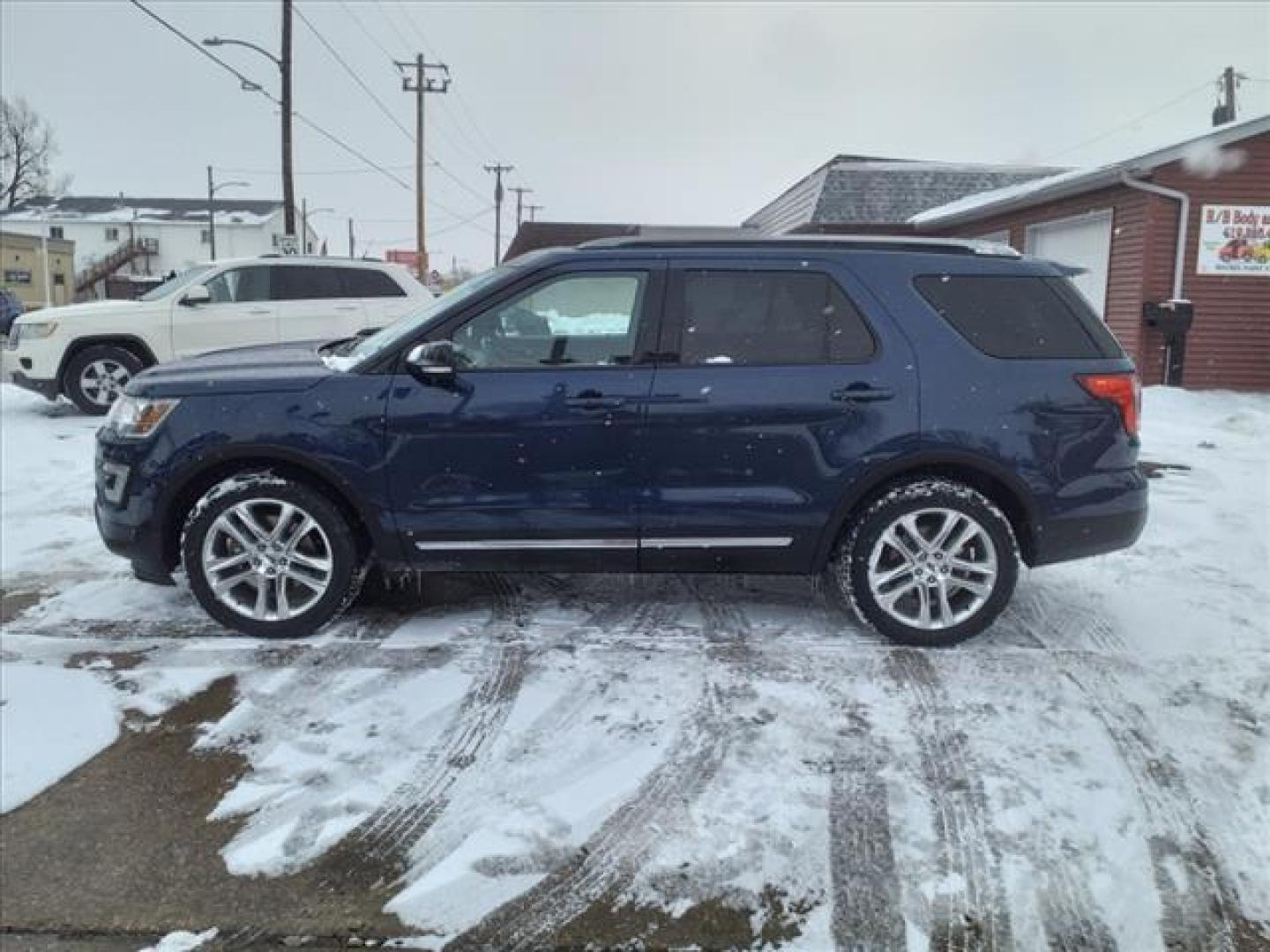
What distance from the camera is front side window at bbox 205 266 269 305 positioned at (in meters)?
11.1

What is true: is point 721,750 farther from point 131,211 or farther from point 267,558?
point 131,211

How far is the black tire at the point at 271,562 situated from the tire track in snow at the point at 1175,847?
3.08 meters

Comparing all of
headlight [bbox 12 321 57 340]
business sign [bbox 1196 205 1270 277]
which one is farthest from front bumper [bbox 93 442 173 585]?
business sign [bbox 1196 205 1270 277]

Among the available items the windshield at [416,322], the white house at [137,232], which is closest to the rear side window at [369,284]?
the windshield at [416,322]

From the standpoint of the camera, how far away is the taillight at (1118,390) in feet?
13.9

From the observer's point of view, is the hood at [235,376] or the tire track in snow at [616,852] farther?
the hood at [235,376]

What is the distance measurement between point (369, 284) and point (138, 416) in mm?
7669

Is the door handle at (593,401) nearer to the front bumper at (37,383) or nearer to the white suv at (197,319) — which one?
the white suv at (197,319)

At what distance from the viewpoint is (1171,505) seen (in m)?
6.77

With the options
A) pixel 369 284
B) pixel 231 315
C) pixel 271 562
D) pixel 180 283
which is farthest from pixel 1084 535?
pixel 180 283

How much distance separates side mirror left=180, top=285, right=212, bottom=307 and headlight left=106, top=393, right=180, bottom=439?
7.17 metres

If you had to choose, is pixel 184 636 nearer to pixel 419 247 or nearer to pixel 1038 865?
pixel 1038 865

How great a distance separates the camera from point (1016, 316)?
14.1 ft

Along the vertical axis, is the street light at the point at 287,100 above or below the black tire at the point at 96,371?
above
